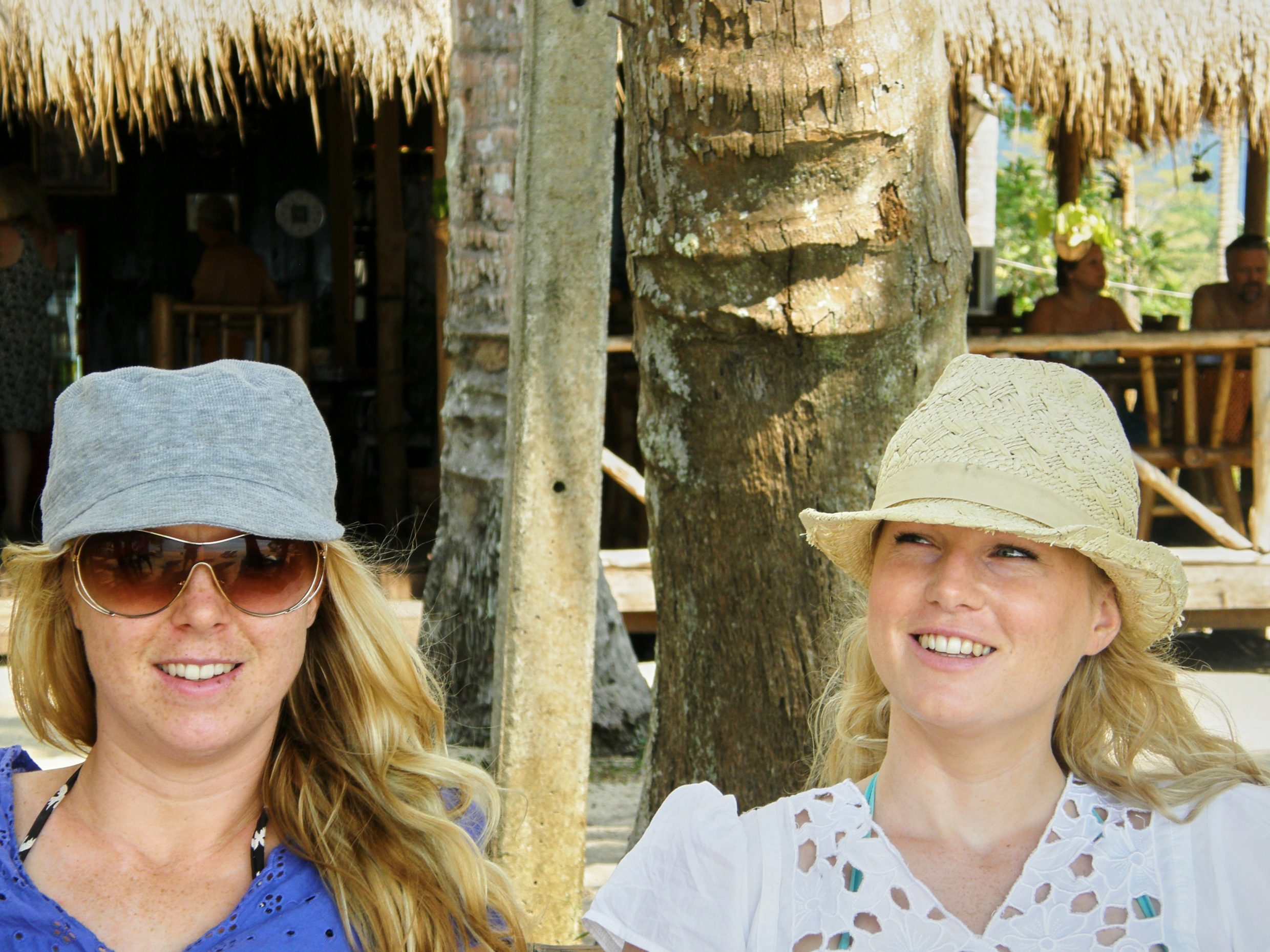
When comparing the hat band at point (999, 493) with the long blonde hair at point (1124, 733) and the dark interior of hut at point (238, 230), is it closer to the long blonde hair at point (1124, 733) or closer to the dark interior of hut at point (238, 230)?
the long blonde hair at point (1124, 733)

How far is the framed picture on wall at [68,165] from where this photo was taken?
952 centimetres

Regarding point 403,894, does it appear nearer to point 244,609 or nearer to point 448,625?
point 244,609

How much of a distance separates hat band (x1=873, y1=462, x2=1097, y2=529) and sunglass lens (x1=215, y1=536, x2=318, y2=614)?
2.52 feet

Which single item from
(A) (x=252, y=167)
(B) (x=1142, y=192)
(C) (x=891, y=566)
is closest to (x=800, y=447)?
(C) (x=891, y=566)

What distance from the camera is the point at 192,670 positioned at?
5.40ft

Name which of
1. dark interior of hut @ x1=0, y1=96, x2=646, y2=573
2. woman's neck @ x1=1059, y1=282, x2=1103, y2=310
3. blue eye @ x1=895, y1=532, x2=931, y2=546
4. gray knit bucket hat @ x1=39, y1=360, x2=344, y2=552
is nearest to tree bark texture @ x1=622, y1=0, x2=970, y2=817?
blue eye @ x1=895, y1=532, x2=931, y2=546

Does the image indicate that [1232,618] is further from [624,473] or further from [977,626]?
[977,626]

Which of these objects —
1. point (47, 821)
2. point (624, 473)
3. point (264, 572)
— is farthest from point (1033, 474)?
point (624, 473)

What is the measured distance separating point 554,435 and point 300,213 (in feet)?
27.5

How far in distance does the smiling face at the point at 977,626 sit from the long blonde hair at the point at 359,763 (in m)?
0.62

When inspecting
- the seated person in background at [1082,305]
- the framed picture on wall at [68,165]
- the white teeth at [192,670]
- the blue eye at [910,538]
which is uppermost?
the framed picture on wall at [68,165]

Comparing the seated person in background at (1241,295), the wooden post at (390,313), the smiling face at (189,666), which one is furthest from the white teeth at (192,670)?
the seated person in background at (1241,295)

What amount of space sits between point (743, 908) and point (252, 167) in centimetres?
954

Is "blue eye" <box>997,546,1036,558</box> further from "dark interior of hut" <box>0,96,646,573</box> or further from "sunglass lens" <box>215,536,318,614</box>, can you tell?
"dark interior of hut" <box>0,96,646,573</box>
